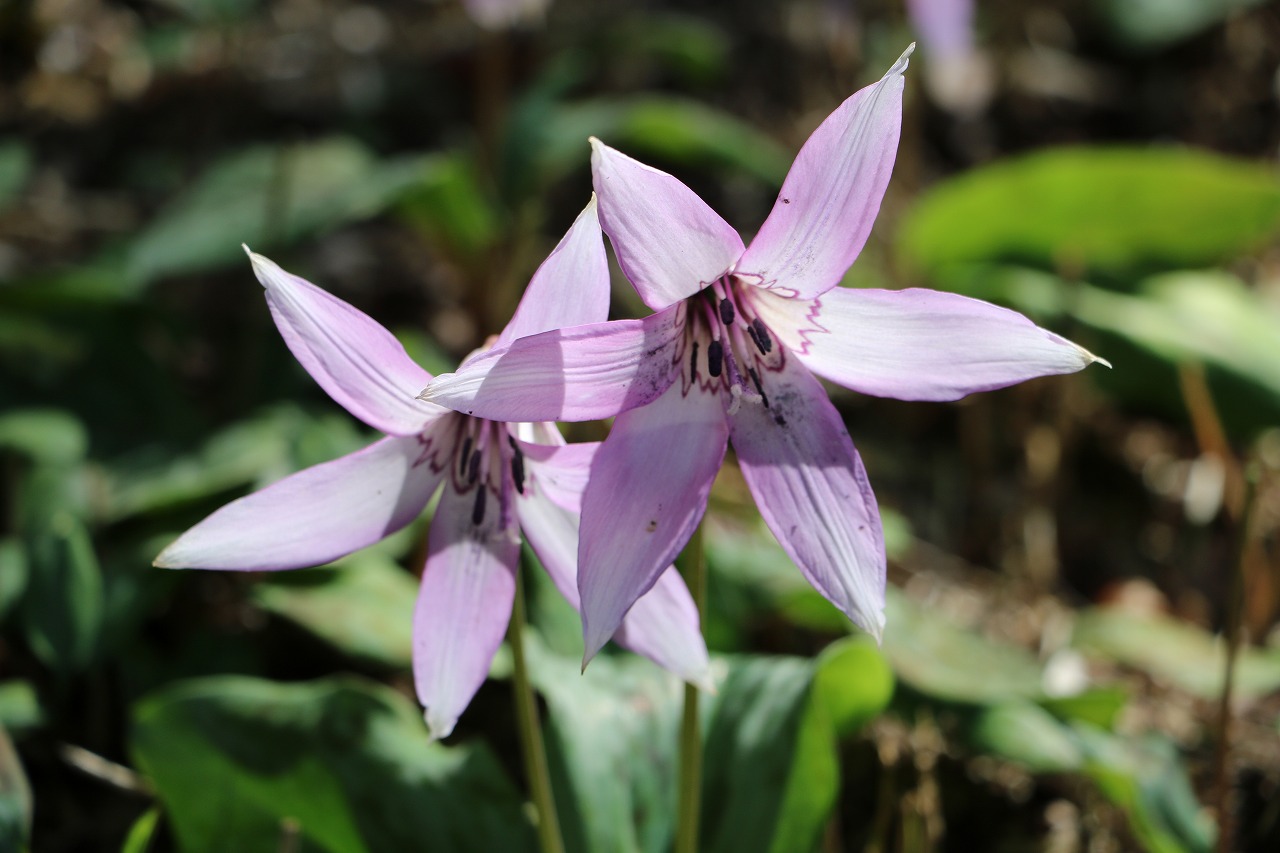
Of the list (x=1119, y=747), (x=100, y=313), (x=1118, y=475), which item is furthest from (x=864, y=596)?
(x=1118, y=475)

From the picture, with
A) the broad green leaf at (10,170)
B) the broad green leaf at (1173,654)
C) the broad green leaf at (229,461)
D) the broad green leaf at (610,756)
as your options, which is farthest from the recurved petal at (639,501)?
the broad green leaf at (10,170)

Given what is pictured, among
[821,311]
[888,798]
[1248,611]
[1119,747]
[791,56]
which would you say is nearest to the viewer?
[821,311]

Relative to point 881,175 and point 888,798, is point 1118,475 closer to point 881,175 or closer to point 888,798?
point 888,798

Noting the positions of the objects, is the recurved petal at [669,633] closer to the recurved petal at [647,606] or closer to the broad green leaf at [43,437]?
the recurved petal at [647,606]

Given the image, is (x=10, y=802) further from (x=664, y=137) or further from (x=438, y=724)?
(x=664, y=137)

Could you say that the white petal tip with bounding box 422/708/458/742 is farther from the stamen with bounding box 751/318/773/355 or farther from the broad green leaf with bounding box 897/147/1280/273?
the broad green leaf with bounding box 897/147/1280/273

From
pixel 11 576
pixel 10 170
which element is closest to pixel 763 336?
pixel 11 576

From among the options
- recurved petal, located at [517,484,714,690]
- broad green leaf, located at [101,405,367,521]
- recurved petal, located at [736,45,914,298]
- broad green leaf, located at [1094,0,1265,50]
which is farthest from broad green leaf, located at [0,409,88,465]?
broad green leaf, located at [1094,0,1265,50]
